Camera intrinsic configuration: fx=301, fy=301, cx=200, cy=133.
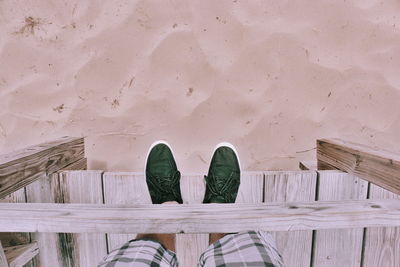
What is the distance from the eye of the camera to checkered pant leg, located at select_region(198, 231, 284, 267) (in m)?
0.61

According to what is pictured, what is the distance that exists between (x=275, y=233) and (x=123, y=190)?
47 cm

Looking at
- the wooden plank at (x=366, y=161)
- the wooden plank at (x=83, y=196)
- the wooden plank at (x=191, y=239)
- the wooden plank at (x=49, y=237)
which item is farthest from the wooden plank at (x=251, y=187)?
the wooden plank at (x=49, y=237)

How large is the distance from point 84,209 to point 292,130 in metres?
1.11

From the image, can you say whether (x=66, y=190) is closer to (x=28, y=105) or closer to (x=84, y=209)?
(x=84, y=209)

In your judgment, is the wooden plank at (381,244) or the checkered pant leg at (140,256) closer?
the checkered pant leg at (140,256)

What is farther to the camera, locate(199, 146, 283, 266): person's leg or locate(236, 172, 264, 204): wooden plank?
locate(236, 172, 264, 204): wooden plank

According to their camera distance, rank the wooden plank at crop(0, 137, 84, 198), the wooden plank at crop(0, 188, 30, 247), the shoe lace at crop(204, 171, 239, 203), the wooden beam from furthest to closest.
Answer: the shoe lace at crop(204, 171, 239, 203) < the wooden plank at crop(0, 188, 30, 247) < the wooden plank at crop(0, 137, 84, 198) < the wooden beam

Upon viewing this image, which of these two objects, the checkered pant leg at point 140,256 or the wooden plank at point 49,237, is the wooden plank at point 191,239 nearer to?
the checkered pant leg at point 140,256

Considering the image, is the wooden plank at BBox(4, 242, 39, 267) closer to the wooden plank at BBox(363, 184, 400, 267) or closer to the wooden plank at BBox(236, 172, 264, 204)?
the wooden plank at BBox(236, 172, 264, 204)

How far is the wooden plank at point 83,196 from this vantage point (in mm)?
886

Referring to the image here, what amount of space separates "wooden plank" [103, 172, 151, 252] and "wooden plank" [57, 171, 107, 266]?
0.02 metres

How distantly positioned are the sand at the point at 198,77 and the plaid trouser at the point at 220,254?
28.1 inches

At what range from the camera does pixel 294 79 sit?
1.48 metres

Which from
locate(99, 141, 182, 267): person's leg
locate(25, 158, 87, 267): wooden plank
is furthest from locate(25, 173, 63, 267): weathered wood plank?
locate(99, 141, 182, 267): person's leg
